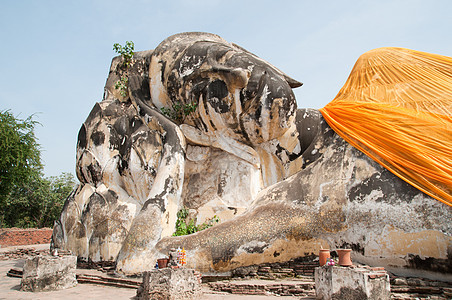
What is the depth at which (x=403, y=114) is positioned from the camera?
626 cm

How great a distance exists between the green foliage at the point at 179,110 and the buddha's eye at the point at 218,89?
0.44m

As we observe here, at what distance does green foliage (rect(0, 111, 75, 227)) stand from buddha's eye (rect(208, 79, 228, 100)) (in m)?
8.34

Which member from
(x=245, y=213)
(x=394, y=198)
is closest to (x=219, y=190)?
(x=245, y=213)

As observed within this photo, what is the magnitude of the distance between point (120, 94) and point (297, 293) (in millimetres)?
6496

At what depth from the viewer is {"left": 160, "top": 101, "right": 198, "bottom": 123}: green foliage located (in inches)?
311

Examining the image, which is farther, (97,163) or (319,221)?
(97,163)

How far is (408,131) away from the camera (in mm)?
6043

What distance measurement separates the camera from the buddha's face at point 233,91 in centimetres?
730

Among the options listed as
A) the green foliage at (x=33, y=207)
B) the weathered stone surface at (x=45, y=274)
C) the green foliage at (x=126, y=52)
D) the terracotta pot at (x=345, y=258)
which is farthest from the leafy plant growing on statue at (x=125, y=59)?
the green foliage at (x=33, y=207)

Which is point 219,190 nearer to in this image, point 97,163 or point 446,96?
point 97,163

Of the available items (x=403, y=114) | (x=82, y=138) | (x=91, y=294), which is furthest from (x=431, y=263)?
(x=82, y=138)

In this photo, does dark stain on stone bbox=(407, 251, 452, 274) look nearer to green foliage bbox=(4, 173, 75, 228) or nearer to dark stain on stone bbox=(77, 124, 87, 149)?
dark stain on stone bbox=(77, 124, 87, 149)

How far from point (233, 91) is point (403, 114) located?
2948 millimetres

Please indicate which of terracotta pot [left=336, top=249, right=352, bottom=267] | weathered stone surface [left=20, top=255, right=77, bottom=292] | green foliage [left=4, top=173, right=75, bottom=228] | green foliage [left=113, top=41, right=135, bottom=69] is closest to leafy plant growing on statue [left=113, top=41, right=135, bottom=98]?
green foliage [left=113, top=41, right=135, bottom=69]
